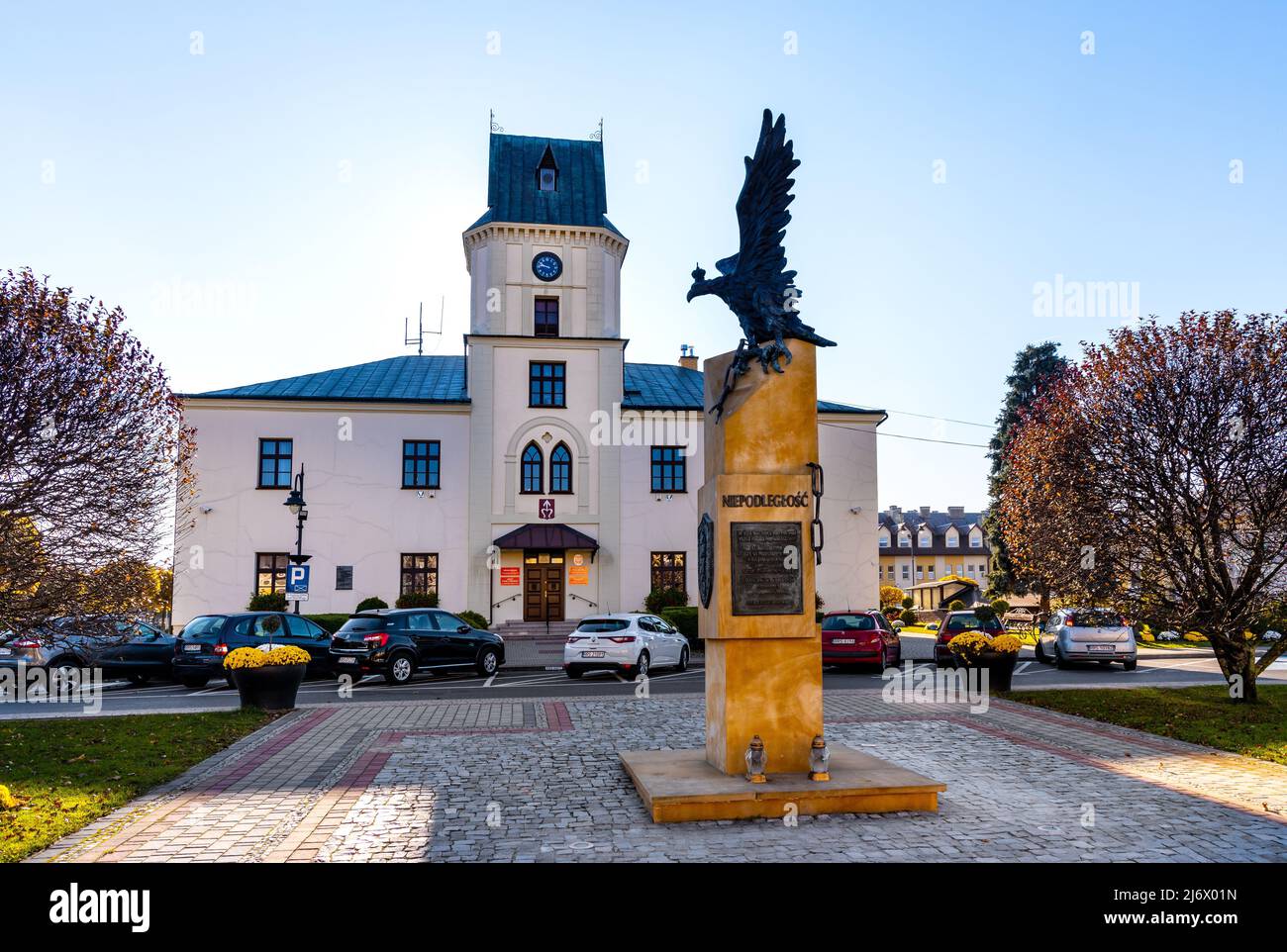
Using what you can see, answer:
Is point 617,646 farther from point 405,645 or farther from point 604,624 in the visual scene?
point 405,645

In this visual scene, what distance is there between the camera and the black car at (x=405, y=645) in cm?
1922

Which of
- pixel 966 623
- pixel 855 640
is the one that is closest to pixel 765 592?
pixel 855 640

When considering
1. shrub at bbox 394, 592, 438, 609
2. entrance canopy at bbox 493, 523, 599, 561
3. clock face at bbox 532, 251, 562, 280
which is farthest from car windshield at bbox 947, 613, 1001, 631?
clock face at bbox 532, 251, 562, 280

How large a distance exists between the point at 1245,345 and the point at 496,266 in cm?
2688

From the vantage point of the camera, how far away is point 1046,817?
7.30m

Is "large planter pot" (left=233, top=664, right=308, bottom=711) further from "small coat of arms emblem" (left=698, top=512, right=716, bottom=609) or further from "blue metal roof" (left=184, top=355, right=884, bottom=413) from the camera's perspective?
"blue metal roof" (left=184, top=355, right=884, bottom=413)

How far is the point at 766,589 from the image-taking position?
8203 millimetres

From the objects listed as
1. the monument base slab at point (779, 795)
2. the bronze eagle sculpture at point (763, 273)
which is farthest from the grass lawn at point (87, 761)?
the bronze eagle sculpture at point (763, 273)

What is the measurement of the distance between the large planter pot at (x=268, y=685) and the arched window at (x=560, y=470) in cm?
2061

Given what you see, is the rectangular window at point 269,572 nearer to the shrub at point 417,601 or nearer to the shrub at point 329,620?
the shrub at point 329,620

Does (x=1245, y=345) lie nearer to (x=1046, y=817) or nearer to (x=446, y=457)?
(x=1046, y=817)

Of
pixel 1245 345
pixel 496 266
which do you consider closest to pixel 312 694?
pixel 1245 345

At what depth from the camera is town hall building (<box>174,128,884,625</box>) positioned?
32938 millimetres
